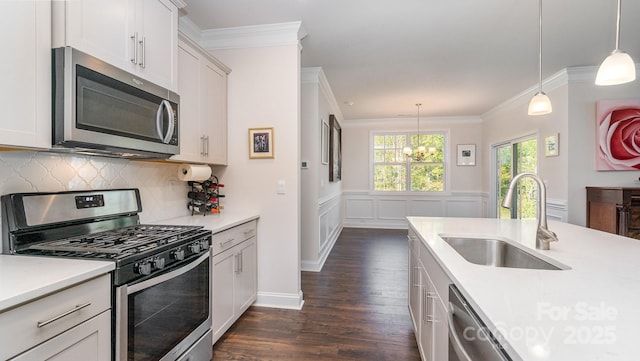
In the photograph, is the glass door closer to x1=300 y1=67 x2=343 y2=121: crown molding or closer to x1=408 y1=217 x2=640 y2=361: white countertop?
x1=300 y1=67 x2=343 y2=121: crown molding

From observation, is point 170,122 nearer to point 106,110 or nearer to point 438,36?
point 106,110

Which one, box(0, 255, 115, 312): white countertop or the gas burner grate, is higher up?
the gas burner grate

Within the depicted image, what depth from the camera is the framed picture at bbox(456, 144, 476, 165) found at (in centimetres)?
663

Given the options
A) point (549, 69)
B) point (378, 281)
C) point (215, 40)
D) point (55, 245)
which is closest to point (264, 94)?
point (215, 40)

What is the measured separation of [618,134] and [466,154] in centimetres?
304

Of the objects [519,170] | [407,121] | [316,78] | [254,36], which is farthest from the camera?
[407,121]

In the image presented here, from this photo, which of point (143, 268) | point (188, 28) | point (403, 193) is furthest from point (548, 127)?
point (143, 268)

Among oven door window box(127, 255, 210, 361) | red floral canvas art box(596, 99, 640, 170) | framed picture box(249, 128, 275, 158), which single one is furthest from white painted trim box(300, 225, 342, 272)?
red floral canvas art box(596, 99, 640, 170)

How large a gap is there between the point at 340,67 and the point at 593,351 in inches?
142

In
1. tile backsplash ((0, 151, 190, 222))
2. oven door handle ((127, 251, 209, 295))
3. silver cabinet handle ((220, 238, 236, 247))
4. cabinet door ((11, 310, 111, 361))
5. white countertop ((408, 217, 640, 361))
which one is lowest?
cabinet door ((11, 310, 111, 361))

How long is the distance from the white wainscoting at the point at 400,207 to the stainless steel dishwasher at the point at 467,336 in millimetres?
5840

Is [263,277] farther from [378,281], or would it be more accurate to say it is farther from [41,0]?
[41,0]

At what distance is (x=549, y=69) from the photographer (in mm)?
3783

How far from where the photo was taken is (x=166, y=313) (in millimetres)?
1527
